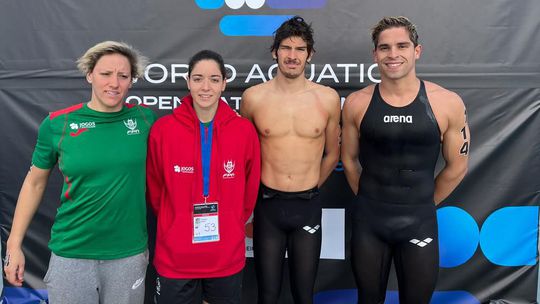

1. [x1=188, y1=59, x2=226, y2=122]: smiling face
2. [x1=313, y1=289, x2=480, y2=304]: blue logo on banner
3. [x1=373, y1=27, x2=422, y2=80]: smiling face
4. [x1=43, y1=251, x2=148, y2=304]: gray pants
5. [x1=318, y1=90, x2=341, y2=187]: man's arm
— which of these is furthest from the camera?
[x1=313, y1=289, x2=480, y2=304]: blue logo on banner

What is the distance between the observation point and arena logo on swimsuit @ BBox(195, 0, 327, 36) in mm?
3070

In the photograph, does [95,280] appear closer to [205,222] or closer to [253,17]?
[205,222]

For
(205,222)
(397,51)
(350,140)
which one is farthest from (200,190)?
(397,51)

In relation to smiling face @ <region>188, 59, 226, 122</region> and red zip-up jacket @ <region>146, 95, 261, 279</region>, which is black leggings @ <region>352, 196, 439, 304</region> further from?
smiling face @ <region>188, 59, 226, 122</region>

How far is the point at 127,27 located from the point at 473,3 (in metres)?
2.57

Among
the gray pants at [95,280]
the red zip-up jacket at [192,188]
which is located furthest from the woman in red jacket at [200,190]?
the gray pants at [95,280]

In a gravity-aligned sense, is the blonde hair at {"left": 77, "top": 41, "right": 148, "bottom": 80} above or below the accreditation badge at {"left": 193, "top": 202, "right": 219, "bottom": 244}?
Answer: above

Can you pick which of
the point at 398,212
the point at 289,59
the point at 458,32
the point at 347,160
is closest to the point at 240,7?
the point at 289,59

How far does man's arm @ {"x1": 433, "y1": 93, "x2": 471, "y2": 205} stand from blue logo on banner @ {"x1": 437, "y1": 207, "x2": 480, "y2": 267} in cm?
70

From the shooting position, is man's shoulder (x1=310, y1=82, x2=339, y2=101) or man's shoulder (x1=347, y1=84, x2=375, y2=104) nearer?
man's shoulder (x1=347, y1=84, x2=375, y2=104)

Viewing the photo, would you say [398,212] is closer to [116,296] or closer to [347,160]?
[347,160]

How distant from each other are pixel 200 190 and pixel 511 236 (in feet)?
8.16

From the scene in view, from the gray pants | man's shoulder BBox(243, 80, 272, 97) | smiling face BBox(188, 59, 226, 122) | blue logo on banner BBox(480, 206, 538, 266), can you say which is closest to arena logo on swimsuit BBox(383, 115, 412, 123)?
man's shoulder BBox(243, 80, 272, 97)

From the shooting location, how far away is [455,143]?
7.91ft
